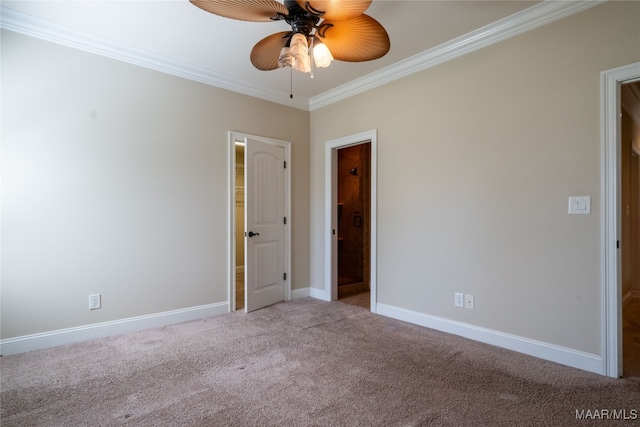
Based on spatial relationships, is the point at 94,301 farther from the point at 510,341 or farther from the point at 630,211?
the point at 630,211

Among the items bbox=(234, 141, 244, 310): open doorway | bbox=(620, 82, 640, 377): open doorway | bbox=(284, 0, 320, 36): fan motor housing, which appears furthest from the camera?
bbox=(234, 141, 244, 310): open doorway

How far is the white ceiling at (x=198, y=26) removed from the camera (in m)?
2.38

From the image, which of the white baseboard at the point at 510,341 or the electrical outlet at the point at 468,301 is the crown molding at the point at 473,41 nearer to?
the electrical outlet at the point at 468,301

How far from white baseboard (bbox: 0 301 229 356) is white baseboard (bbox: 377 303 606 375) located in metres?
2.03

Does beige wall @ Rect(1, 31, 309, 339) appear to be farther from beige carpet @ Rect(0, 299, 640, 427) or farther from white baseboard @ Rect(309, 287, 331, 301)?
white baseboard @ Rect(309, 287, 331, 301)

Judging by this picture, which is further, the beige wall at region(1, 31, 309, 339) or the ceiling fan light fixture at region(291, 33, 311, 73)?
the beige wall at region(1, 31, 309, 339)

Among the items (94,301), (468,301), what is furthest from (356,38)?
(94,301)

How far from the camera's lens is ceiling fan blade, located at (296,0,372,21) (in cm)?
157

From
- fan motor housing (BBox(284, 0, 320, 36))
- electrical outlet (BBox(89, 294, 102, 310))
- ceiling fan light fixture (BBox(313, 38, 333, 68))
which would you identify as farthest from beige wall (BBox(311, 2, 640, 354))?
electrical outlet (BBox(89, 294, 102, 310))

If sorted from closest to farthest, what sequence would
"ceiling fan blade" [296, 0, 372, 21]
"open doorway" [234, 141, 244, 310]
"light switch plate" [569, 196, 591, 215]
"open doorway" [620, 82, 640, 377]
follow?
"ceiling fan blade" [296, 0, 372, 21]
"light switch plate" [569, 196, 591, 215]
"open doorway" [620, 82, 640, 377]
"open doorway" [234, 141, 244, 310]

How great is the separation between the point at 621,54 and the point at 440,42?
50.6 inches

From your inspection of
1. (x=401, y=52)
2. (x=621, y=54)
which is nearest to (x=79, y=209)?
(x=401, y=52)

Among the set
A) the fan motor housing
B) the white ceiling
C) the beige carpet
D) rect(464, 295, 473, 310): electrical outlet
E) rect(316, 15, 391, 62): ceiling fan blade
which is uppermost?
the white ceiling

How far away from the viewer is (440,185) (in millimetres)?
3053
